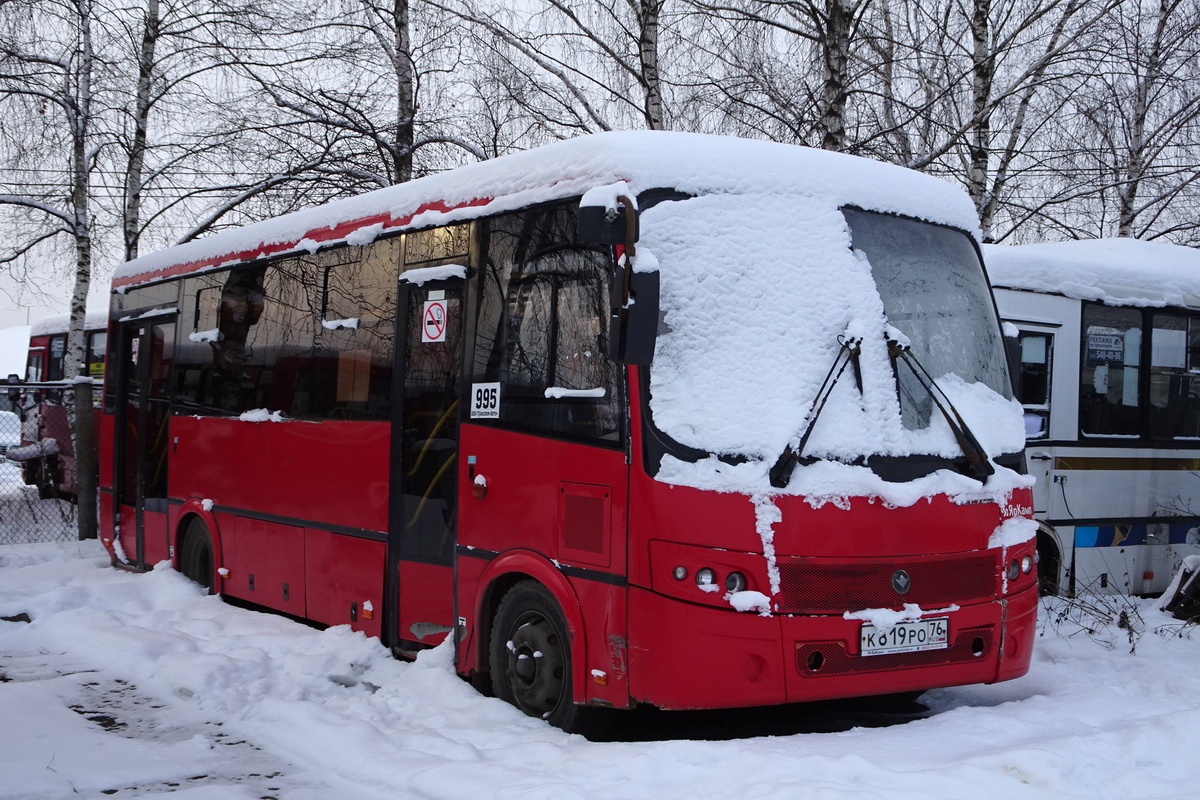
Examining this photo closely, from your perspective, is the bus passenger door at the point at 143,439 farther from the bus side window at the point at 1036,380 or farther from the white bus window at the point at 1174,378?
the white bus window at the point at 1174,378

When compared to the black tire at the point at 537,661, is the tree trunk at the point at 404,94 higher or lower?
higher

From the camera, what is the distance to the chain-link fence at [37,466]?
1633 cm

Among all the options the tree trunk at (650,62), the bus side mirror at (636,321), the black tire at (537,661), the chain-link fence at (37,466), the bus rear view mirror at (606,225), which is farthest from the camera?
the chain-link fence at (37,466)

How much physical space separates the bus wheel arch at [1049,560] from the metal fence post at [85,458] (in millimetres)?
10631

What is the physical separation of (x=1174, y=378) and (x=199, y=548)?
346 inches

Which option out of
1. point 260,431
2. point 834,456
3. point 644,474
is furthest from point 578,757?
point 260,431

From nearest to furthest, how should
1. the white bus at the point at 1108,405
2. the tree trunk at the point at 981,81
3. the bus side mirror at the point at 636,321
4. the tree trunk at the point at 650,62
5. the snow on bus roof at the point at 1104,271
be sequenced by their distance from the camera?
the bus side mirror at the point at 636,321 → the white bus at the point at 1108,405 → the snow on bus roof at the point at 1104,271 → the tree trunk at the point at 981,81 → the tree trunk at the point at 650,62

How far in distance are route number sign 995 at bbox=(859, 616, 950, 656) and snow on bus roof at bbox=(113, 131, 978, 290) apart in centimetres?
209

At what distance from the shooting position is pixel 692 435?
552 centimetres

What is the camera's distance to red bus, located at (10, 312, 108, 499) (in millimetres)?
20078

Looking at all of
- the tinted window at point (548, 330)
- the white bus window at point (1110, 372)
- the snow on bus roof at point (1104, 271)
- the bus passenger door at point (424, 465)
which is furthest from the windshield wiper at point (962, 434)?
the white bus window at point (1110, 372)

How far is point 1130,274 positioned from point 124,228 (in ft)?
41.5

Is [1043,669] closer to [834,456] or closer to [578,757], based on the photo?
[834,456]

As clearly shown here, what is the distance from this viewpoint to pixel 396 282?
7902 millimetres
